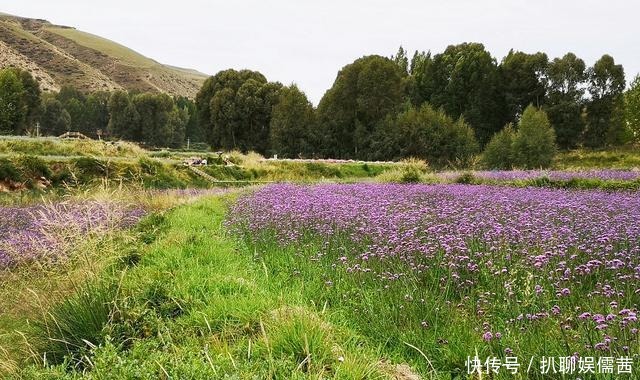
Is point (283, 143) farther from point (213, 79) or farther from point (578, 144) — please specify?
point (578, 144)

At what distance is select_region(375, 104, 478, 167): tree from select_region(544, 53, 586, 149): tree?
51.7 ft

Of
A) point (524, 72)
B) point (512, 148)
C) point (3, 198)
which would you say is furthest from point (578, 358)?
→ point (524, 72)

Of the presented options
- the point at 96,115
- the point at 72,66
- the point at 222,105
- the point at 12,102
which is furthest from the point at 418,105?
the point at 72,66

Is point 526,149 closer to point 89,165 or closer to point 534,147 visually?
point 534,147

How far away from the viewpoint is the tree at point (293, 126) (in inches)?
1928

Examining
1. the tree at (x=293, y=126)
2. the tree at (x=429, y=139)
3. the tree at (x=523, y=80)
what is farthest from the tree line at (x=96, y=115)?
the tree at (x=523, y=80)

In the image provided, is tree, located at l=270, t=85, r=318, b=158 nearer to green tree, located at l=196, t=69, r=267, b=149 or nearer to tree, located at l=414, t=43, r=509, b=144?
green tree, located at l=196, t=69, r=267, b=149

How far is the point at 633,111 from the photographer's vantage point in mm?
48500

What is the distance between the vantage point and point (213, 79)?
6066 cm

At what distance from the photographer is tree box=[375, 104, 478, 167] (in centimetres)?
4144

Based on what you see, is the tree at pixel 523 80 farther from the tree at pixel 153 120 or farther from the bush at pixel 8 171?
the tree at pixel 153 120

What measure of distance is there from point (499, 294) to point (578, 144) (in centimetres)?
5727

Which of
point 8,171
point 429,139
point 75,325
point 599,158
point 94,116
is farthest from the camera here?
point 94,116

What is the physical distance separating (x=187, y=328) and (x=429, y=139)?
3975 centimetres
